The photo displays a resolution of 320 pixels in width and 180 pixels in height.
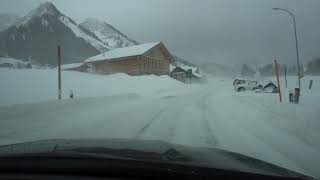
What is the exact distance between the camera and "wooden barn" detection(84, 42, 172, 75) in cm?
5500

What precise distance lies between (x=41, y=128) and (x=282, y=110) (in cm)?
874

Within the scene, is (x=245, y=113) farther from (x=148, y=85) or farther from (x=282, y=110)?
(x=148, y=85)

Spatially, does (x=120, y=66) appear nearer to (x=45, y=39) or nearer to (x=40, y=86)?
(x=40, y=86)

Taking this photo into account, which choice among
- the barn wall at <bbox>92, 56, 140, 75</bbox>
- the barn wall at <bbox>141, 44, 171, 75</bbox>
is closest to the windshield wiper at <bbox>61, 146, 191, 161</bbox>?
the barn wall at <bbox>92, 56, 140, 75</bbox>

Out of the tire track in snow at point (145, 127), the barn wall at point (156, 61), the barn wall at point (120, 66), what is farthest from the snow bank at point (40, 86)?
the barn wall at point (156, 61)

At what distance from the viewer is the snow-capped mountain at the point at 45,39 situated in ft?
280

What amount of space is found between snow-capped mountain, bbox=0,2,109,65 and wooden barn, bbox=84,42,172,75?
23.6 meters

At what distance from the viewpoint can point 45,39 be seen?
11025 centimetres

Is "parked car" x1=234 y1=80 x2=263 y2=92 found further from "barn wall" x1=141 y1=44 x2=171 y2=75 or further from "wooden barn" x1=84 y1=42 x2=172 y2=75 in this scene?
"barn wall" x1=141 y1=44 x2=171 y2=75

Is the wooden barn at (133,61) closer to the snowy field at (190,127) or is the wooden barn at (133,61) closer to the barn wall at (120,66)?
the barn wall at (120,66)

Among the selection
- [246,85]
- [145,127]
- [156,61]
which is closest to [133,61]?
[156,61]

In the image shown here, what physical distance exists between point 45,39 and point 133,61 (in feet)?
208

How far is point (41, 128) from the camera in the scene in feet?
39.5

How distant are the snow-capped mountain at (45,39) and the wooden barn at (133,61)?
23.6 meters
